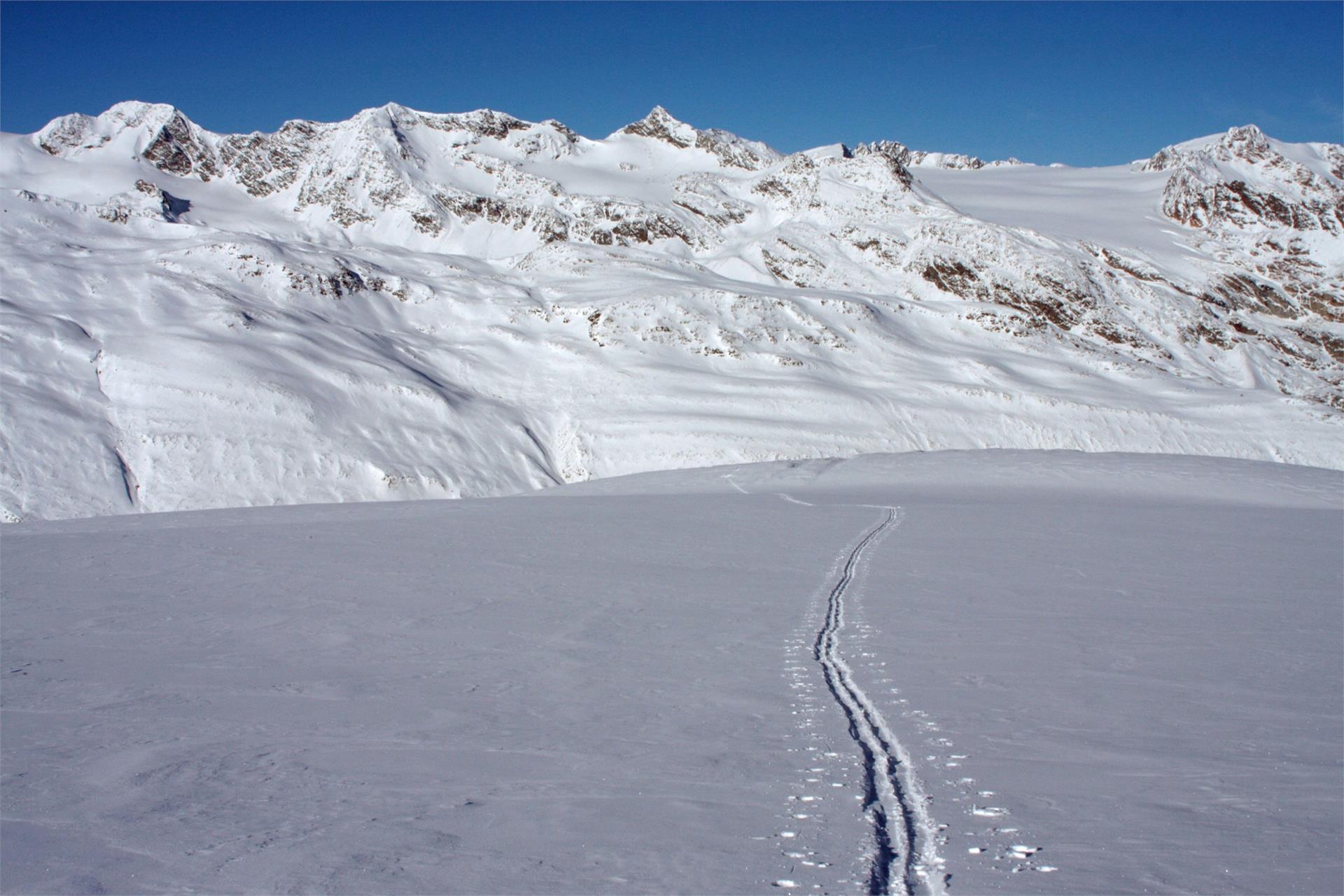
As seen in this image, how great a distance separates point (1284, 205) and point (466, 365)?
98504 mm

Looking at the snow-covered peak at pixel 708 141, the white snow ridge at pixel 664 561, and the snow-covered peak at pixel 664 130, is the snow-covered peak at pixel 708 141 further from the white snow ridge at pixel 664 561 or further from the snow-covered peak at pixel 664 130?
the white snow ridge at pixel 664 561

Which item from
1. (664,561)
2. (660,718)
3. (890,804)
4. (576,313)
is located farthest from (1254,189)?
(890,804)

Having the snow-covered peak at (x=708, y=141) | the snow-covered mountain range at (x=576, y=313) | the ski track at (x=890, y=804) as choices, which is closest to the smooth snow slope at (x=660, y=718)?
the ski track at (x=890, y=804)

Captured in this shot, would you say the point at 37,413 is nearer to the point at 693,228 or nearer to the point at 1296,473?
the point at 1296,473

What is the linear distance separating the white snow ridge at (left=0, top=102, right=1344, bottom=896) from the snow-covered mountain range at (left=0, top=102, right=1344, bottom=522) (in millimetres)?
357

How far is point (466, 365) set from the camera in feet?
188

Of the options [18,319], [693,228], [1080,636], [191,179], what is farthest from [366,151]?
[1080,636]

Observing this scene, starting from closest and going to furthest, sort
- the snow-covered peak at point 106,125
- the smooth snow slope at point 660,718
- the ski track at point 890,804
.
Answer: the ski track at point 890,804, the smooth snow slope at point 660,718, the snow-covered peak at point 106,125

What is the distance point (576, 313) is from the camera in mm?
64688

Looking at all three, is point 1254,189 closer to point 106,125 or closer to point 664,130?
point 664,130

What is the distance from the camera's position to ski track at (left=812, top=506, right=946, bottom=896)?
5719 millimetres

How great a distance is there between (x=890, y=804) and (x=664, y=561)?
510 inches

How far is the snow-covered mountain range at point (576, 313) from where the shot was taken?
142 ft

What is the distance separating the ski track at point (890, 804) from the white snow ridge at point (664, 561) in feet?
0.17
